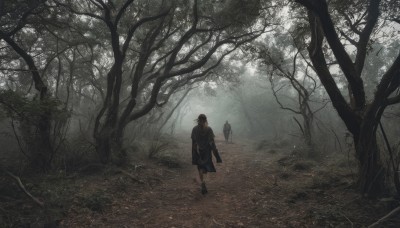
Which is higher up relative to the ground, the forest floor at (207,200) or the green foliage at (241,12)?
the green foliage at (241,12)

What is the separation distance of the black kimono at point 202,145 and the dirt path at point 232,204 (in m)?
0.82

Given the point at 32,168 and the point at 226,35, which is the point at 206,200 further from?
the point at 226,35

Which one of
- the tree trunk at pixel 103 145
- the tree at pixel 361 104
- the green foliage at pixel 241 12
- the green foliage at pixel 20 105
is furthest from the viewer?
the green foliage at pixel 241 12

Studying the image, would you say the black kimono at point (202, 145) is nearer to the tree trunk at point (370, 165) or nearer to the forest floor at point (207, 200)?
the forest floor at point (207, 200)

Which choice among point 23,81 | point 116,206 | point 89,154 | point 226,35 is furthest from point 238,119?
point 116,206

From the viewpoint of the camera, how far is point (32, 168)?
8305 mm

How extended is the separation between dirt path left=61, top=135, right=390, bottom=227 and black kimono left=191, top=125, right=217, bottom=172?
0.82m

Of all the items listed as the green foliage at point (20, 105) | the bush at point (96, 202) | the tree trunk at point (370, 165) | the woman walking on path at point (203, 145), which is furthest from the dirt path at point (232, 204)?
the green foliage at point (20, 105)

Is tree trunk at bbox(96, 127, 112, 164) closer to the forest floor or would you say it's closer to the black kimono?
the forest floor

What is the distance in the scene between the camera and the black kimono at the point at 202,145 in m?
7.84

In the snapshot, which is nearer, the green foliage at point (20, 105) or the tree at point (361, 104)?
the tree at point (361, 104)

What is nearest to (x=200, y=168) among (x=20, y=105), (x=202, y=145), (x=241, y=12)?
(x=202, y=145)

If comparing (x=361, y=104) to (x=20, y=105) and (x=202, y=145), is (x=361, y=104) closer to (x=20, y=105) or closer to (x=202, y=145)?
(x=202, y=145)

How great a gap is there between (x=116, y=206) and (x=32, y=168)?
10.5 feet
